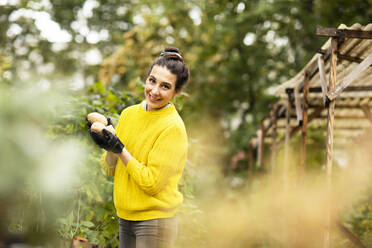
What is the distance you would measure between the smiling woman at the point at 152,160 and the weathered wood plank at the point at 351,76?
2064 mm

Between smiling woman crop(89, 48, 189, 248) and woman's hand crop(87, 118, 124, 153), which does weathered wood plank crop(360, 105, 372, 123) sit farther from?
woman's hand crop(87, 118, 124, 153)

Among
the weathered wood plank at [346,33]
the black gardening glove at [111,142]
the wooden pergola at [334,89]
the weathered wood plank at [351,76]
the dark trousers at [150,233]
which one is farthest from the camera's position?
the wooden pergola at [334,89]

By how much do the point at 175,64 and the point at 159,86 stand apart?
144 millimetres

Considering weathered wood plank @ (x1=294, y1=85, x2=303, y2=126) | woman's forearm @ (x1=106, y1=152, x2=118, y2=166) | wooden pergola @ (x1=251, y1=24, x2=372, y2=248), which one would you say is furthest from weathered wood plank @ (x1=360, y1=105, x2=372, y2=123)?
woman's forearm @ (x1=106, y1=152, x2=118, y2=166)

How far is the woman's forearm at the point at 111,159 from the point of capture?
2.03 meters

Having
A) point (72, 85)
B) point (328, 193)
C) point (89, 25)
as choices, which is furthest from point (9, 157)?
point (89, 25)

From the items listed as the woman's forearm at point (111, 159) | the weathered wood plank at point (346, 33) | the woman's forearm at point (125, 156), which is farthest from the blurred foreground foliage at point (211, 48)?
the woman's forearm at point (125, 156)

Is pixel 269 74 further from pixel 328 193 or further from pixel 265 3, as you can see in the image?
pixel 328 193

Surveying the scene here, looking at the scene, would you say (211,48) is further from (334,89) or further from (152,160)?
(152,160)

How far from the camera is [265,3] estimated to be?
1095 cm

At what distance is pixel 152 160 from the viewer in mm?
1841

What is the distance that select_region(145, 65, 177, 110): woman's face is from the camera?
1.96m

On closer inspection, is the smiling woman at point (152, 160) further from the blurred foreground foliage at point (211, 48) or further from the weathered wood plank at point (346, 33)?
the weathered wood plank at point (346, 33)

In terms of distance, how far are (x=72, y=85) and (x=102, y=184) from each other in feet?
7.56
